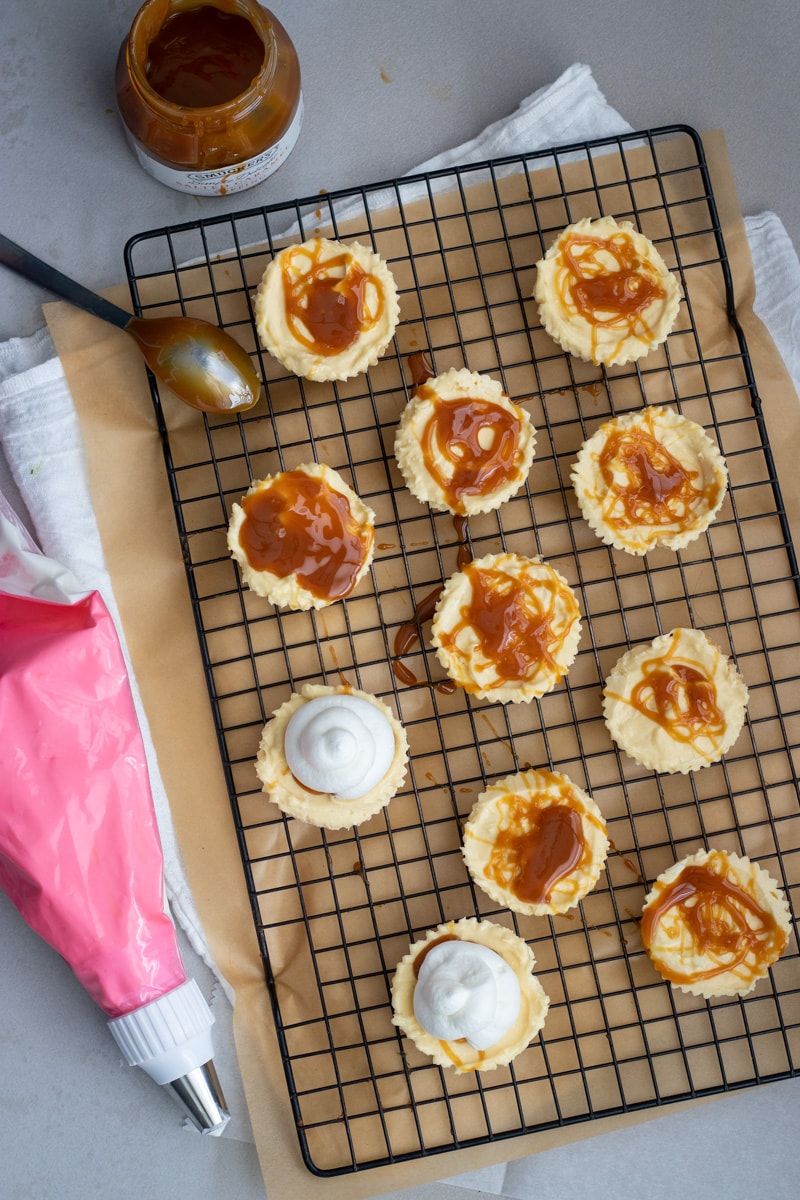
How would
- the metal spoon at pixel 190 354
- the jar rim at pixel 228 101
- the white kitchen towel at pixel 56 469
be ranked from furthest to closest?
the white kitchen towel at pixel 56 469, the metal spoon at pixel 190 354, the jar rim at pixel 228 101

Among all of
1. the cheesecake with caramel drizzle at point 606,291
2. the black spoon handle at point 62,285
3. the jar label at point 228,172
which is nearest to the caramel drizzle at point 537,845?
the cheesecake with caramel drizzle at point 606,291

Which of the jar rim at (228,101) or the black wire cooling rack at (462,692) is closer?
the jar rim at (228,101)

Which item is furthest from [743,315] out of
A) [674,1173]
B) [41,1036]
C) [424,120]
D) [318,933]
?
[41,1036]

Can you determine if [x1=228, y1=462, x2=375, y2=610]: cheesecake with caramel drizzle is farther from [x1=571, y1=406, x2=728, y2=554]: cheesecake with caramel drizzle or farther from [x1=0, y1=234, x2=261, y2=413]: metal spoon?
[x1=571, y1=406, x2=728, y2=554]: cheesecake with caramel drizzle

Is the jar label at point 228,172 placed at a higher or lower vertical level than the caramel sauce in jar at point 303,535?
higher

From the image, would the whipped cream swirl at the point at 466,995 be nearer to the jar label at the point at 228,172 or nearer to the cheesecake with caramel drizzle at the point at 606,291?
the cheesecake with caramel drizzle at the point at 606,291

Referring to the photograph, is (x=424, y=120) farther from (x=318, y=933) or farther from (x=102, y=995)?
(x=102, y=995)

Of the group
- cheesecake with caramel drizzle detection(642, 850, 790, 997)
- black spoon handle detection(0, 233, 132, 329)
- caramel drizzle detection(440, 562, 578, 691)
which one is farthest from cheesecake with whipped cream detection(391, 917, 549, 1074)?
black spoon handle detection(0, 233, 132, 329)
